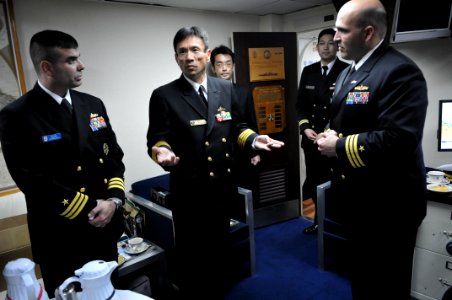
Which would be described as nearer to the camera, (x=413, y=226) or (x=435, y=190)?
(x=413, y=226)

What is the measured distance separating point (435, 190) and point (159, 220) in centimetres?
187

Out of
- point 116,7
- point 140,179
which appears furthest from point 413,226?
point 116,7

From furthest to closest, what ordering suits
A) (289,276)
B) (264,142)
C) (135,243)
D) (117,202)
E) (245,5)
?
1. (245,5)
2. (289,276)
3. (135,243)
4. (264,142)
5. (117,202)

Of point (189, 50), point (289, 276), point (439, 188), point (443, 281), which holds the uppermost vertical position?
point (189, 50)

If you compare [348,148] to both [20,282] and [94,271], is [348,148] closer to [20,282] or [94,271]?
[94,271]

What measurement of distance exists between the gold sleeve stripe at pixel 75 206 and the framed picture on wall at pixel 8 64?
1149mm

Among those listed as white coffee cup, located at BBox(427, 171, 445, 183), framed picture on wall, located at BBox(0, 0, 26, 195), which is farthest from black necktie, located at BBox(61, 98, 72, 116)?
white coffee cup, located at BBox(427, 171, 445, 183)

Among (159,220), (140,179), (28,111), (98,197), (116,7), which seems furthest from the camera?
(140,179)

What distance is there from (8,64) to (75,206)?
1.38 meters

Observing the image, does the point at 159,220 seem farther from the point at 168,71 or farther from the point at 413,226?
the point at 413,226

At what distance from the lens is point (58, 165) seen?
1.50 metres

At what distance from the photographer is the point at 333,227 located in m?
2.50

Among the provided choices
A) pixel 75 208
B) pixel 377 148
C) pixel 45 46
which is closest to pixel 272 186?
pixel 377 148

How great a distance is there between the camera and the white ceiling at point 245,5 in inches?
111
